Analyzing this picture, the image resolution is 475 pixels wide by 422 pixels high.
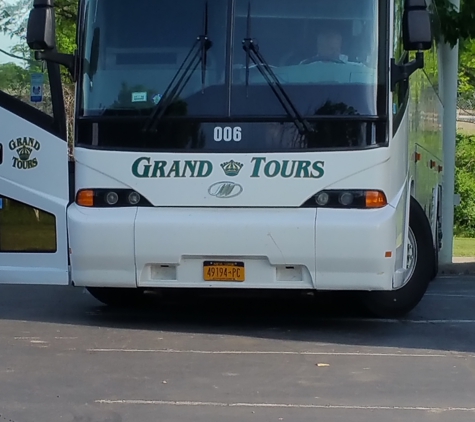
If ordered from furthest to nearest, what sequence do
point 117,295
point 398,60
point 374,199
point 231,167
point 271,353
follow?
point 117,295 → point 398,60 → point 231,167 → point 374,199 → point 271,353

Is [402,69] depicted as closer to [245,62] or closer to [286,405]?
[245,62]

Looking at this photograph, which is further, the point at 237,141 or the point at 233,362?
the point at 237,141

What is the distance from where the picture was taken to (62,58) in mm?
8688

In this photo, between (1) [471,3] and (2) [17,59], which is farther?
(1) [471,3]

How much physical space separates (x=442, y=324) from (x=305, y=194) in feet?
6.72

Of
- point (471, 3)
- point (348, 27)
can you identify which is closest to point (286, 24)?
point (348, 27)

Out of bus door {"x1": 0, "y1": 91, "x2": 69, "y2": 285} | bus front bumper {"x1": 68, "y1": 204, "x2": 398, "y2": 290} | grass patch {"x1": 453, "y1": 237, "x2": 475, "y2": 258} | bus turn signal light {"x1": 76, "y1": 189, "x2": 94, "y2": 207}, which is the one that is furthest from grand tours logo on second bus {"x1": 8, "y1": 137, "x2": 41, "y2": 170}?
grass patch {"x1": 453, "y1": 237, "x2": 475, "y2": 258}

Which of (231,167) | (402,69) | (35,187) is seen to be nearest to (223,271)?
(231,167)

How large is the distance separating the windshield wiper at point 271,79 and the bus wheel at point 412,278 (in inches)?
70.2

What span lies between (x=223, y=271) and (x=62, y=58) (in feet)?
7.03

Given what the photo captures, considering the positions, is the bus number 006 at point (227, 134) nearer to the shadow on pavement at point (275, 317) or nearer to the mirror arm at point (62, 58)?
the mirror arm at point (62, 58)

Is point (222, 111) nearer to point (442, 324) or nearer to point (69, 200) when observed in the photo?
point (69, 200)

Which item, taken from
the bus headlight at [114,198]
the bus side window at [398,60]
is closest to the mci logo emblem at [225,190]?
the bus headlight at [114,198]

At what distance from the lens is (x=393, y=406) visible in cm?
636
